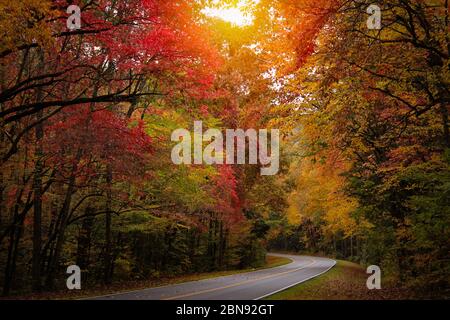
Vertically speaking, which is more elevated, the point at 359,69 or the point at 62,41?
the point at 62,41

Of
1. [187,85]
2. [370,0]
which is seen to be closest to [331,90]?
[370,0]

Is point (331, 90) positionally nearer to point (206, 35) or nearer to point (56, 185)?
point (206, 35)

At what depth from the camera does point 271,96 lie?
10.2 metres

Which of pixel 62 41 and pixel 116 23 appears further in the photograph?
pixel 62 41

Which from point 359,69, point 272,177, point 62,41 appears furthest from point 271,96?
point 272,177

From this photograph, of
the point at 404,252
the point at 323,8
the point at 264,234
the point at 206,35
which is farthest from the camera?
the point at 264,234

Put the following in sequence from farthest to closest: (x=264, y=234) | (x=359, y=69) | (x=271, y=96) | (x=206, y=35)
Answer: (x=264, y=234)
(x=206, y=35)
(x=271, y=96)
(x=359, y=69)

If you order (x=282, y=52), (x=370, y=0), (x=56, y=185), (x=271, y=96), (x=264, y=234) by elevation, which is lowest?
(x=264, y=234)

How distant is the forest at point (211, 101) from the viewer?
8.58 meters

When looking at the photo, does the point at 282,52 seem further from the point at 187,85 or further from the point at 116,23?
the point at 116,23

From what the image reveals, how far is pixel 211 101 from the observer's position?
44.7 feet

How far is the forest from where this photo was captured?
858 cm

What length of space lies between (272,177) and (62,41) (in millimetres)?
21850
